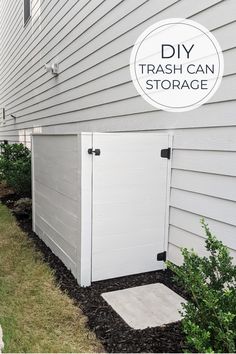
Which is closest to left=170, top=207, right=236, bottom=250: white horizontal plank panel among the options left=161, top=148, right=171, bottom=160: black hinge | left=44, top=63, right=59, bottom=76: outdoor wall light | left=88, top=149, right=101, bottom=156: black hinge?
left=161, top=148, right=171, bottom=160: black hinge

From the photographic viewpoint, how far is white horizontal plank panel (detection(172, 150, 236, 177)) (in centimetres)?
242

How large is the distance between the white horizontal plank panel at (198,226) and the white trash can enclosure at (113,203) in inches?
4.4

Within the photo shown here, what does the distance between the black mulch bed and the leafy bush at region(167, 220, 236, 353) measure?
186mm

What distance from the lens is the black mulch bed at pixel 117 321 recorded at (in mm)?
2020

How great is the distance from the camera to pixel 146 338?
208 centimetres

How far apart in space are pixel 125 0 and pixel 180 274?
294cm

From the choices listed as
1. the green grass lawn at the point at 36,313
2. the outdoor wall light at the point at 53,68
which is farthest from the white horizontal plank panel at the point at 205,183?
the outdoor wall light at the point at 53,68

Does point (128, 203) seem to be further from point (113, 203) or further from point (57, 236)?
point (57, 236)

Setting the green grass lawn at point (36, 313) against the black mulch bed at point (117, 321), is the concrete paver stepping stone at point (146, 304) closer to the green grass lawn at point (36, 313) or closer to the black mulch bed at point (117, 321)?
the black mulch bed at point (117, 321)

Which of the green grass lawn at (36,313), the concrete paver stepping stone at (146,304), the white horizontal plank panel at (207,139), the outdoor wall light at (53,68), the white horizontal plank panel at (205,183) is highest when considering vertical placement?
the outdoor wall light at (53,68)

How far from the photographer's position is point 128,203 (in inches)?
114

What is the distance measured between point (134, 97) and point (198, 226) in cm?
151

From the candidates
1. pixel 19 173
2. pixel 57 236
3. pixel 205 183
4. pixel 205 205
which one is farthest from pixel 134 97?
pixel 19 173

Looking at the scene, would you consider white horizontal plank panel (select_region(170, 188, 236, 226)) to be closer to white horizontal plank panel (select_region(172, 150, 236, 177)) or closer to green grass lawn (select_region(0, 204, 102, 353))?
white horizontal plank panel (select_region(172, 150, 236, 177))
